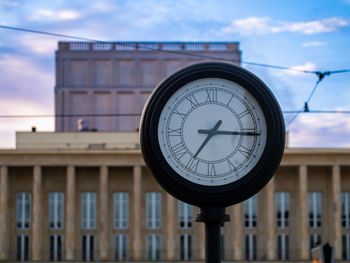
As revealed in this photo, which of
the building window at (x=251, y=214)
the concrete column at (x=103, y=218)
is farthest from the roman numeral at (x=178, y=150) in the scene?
the building window at (x=251, y=214)

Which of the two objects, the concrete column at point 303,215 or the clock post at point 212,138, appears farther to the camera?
the concrete column at point 303,215

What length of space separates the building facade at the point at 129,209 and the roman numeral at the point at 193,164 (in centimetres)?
5975

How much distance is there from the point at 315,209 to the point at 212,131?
6437cm

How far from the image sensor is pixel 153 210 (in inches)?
2662

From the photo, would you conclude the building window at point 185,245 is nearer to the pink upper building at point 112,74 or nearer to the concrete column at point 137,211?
the concrete column at point 137,211

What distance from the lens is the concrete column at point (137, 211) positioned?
215 ft

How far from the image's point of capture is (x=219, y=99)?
5055mm

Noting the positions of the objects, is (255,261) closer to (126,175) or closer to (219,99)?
(126,175)

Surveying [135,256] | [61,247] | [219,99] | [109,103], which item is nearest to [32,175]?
[61,247]

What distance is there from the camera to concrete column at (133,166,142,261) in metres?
65.5

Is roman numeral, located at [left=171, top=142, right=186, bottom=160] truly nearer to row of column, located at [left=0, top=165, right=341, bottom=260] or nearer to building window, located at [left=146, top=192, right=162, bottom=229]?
row of column, located at [left=0, top=165, right=341, bottom=260]

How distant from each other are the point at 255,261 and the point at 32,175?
63.6ft

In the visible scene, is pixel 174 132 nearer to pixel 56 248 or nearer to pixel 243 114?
pixel 243 114

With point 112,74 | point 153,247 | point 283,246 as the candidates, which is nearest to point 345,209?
point 283,246
